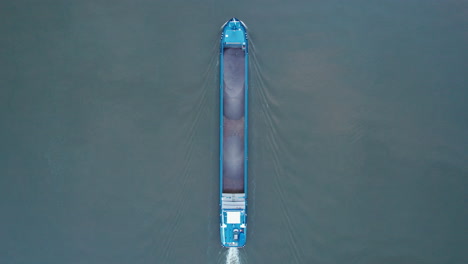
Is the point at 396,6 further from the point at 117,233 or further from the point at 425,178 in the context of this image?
the point at 117,233

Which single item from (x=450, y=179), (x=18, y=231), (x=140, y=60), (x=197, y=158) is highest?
(x=140, y=60)

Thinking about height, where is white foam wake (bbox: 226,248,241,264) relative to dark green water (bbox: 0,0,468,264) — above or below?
below

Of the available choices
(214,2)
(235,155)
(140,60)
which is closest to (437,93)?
(235,155)

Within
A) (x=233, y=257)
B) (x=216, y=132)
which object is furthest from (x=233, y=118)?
(x=233, y=257)

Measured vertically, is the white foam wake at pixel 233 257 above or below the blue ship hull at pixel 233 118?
below

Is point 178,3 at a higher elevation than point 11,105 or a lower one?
higher
